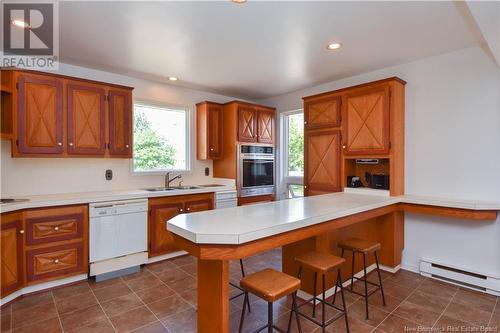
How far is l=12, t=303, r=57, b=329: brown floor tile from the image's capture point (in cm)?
220

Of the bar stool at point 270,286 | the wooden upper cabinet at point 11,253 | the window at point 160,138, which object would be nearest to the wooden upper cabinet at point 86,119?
the window at point 160,138

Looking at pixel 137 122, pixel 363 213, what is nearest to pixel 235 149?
pixel 137 122

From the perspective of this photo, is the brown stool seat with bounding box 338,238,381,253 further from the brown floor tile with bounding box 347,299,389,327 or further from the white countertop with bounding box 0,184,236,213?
the white countertop with bounding box 0,184,236,213

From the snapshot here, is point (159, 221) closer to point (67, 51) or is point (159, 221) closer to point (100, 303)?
point (100, 303)

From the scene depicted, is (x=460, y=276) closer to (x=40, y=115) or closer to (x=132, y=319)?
(x=132, y=319)

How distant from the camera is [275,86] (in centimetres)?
438

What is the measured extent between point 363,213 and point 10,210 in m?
3.29

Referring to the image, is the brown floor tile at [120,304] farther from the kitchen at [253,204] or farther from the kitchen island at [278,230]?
the kitchen island at [278,230]

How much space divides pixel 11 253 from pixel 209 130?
9.38ft

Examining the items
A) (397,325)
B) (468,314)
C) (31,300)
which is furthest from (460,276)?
(31,300)

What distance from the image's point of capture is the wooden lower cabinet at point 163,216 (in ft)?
11.2

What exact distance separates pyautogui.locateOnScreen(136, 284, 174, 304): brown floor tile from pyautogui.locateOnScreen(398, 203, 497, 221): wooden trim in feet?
8.92

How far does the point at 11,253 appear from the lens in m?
2.49

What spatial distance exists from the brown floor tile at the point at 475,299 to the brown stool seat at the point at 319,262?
58.1 inches
